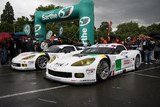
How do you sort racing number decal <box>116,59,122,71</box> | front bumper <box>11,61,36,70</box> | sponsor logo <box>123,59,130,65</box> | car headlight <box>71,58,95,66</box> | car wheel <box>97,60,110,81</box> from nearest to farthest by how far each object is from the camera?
car headlight <box>71,58,95,66</box> → car wheel <box>97,60,110,81</box> → racing number decal <box>116,59,122,71</box> → sponsor logo <box>123,59,130,65</box> → front bumper <box>11,61,36,70</box>

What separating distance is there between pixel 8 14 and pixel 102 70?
249 feet

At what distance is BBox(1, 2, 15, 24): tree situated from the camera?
76375 millimetres

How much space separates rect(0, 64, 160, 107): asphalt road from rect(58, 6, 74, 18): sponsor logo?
1324 cm

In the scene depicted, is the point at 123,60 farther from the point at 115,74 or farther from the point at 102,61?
the point at 102,61

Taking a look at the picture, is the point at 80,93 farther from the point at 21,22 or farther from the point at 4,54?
the point at 21,22

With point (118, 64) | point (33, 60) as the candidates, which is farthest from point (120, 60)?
point (33, 60)

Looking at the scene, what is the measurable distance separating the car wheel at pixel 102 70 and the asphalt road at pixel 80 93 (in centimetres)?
18

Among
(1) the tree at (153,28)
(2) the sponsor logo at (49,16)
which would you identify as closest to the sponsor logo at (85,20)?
(2) the sponsor logo at (49,16)

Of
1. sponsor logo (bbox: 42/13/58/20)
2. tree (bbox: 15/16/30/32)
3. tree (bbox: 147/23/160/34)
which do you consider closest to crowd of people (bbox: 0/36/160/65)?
sponsor logo (bbox: 42/13/58/20)

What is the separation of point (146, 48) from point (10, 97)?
937 centimetres

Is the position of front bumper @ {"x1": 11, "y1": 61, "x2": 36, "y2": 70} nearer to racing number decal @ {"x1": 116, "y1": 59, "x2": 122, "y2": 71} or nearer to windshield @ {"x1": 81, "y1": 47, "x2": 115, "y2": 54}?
windshield @ {"x1": 81, "y1": 47, "x2": 115, "y2": 54}

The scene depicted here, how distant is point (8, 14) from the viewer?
7719 centimetres

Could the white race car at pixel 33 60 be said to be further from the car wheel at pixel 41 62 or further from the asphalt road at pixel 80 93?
the asphalt road at pixel 80 93

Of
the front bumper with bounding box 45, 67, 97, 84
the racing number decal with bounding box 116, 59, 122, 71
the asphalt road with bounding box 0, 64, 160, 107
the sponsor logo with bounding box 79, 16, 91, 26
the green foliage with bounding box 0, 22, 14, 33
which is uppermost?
the green foliage with bounding box 0, 22, 14, 33
